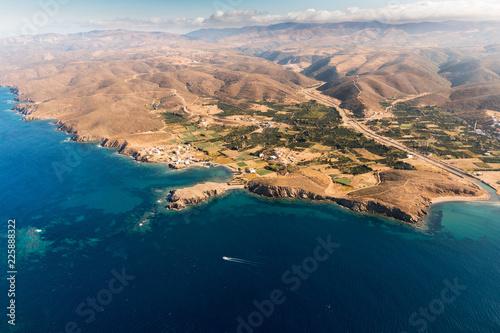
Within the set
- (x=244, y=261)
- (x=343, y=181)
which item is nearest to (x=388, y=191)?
(x=343, y=181)

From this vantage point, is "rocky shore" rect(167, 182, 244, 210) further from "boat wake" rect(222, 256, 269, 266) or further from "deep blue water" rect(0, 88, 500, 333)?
"boat wake" rect(222, 256, 269, 266)

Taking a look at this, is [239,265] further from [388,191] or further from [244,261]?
[388,191]

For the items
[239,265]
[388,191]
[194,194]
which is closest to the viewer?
[239,265]

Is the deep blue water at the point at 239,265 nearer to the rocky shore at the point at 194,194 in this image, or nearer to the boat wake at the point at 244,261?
the boat wake at the point at 244,261

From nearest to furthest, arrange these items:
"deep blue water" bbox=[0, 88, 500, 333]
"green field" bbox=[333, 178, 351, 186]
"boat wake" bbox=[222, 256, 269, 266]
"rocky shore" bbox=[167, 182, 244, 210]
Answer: "deep blue water" bbox=[0, 88, 500, 333] → "boat wake" bbox=[222, 256, 269, 266] → "rocky shore" bbox=[167, 182, 244, 210] → "green field" bbox=[333, 178, 351, 186]

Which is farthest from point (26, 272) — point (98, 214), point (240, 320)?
point (240, 320)

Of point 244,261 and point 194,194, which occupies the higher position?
point 244,261

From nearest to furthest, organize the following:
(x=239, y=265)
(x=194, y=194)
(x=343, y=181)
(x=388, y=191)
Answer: (x=239, y=265), (x=388, y=191), (x=194, y=194), (x=343, y=181)

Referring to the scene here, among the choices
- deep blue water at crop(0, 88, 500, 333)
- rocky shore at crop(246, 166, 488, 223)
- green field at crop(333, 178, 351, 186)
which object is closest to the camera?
deep blue water at crop(0, 88, 500, 333)

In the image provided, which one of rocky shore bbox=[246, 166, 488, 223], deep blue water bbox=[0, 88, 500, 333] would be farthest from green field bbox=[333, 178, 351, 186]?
deep blue water bbox=[0, 88, 500, 333]

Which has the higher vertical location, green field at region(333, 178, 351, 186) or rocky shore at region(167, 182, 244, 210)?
rocky shore at region(167, 182, 244, 210)
